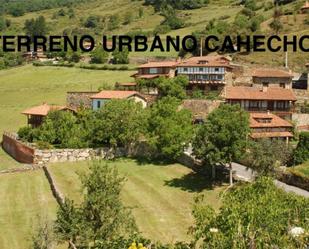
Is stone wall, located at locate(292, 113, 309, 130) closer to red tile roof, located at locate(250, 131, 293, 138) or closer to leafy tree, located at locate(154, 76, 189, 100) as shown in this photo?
red tile roof, located at locate(250, 131, 293, 138)

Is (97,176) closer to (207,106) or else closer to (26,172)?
(26,172)

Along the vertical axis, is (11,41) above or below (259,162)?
above

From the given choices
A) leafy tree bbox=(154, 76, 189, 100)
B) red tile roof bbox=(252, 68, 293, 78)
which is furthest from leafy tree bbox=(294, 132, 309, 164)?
red tile roof bbox=(252, 68, 293, 78)

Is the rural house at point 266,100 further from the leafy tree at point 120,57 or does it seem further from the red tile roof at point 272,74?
the leafy tree at point 120,57

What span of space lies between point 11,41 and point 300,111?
124038mm

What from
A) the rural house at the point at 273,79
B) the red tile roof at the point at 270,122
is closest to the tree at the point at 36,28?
the rural house at the point at 273,79

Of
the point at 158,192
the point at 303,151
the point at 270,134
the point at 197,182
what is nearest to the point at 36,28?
the point at 270,134

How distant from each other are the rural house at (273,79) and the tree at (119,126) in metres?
25.3

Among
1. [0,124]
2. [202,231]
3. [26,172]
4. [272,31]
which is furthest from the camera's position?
[272,31]

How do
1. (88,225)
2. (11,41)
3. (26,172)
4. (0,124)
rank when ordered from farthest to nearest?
(11,41) → (0,124) → (26,172) → (88,225)

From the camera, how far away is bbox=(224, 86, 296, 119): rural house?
7000 cm

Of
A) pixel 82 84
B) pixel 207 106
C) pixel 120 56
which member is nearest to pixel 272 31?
pixel 120 56

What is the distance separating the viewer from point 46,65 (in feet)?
412

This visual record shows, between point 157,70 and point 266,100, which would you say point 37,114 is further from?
point 266,100
